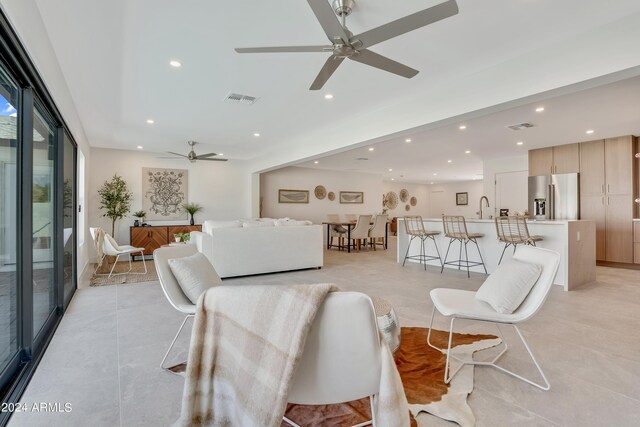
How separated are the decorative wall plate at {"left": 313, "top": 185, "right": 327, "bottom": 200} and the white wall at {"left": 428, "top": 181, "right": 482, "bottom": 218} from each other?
655cm

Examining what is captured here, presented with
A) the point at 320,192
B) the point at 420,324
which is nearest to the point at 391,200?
the point at 320,192

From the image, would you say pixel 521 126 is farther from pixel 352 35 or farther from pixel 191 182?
pixel 191 182

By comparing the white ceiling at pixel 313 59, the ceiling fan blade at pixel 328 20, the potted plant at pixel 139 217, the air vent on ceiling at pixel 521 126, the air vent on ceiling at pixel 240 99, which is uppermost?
the air vent on ceiling at pixel 240 99

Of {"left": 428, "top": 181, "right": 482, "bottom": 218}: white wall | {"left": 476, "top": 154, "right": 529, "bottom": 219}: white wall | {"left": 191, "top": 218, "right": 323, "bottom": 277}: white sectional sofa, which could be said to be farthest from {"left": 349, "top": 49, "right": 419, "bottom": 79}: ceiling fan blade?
{"left": 428, "top": 181, "right": 482, "bottom": 218}: white wall

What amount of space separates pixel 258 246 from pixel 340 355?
424cm

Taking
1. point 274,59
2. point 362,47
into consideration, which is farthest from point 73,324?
point 362,47

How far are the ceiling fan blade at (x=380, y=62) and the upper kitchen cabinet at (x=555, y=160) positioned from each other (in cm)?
604

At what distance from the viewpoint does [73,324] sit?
3.05 metres

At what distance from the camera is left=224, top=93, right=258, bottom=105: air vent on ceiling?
4.14 meters

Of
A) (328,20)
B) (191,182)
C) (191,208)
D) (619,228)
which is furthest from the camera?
(191,182)

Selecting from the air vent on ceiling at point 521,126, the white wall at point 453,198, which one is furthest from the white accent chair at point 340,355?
the white wall at point 453,198

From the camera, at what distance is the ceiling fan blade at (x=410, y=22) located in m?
1.84

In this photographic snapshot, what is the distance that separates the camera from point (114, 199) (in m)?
7.09

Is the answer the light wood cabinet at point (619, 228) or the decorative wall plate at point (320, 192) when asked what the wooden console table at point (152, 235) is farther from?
the light wood cabinet at point (619, 228)
